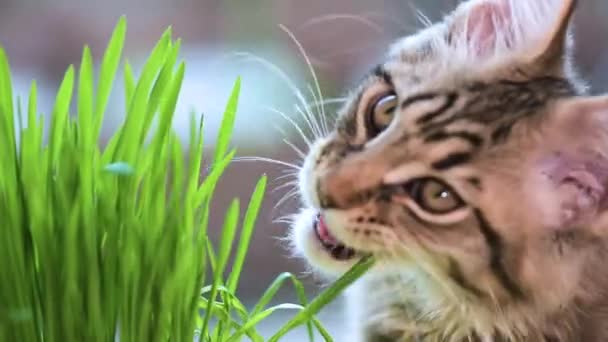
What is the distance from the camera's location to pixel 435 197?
78 centimetres

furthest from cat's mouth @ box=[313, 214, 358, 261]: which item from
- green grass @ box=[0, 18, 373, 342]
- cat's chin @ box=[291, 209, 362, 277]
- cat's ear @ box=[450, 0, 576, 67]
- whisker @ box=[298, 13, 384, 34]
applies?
whisker @ box=[298, 13, 384, 34]

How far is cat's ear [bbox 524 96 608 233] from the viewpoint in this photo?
77 cm

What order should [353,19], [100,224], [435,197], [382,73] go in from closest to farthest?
[100,224] → [435,197] → [382,73] → [353,19]

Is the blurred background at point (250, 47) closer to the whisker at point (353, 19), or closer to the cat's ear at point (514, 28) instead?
the whisker at point (353, 19)

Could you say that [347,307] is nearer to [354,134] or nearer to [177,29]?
[354,134]

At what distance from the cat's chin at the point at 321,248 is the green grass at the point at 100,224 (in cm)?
11

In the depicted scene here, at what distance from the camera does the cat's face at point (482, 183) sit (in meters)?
0.78

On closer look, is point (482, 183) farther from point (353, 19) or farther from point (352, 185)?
point (353, 19)

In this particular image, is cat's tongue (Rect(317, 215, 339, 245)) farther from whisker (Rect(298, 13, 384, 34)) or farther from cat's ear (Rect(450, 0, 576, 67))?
whisker (Rect(298, 13, 384, 34))

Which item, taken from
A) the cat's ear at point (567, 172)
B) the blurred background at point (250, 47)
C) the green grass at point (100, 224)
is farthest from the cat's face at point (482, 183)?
the blurred background at point (250, 47)

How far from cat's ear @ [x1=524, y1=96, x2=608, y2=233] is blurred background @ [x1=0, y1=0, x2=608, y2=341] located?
0.43 m

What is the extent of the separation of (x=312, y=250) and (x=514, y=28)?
331mm

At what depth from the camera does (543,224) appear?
0.78 metres

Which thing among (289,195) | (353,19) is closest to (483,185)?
(289,195)
